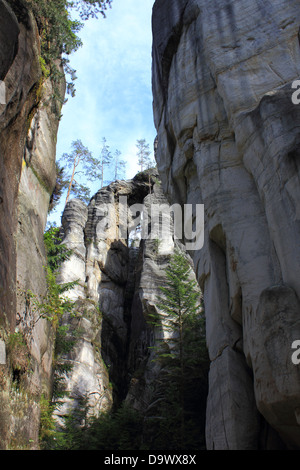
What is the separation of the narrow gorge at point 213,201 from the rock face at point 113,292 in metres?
0.81

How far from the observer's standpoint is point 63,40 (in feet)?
47.1

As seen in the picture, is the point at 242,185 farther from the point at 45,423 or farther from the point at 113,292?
the point at 113,292

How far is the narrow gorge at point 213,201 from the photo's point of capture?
8211 mm

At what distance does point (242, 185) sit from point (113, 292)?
54.2 feet

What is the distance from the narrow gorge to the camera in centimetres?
821

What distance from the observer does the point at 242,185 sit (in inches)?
430

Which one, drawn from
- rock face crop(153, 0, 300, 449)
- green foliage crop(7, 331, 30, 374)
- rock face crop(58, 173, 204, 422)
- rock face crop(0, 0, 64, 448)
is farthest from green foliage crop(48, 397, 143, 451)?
rock face crop(153, 0, 300, 449)

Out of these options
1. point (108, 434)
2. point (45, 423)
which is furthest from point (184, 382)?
point (45, 423)

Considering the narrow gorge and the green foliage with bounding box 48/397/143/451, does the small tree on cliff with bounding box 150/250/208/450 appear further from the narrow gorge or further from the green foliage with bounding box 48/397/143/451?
the green foliage with bounding box 48/397/143/451

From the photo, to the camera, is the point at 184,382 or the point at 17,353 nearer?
the point at 17,353

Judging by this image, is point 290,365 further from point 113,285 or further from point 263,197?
point 113,285

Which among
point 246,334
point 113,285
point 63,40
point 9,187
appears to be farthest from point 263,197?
point 113,285

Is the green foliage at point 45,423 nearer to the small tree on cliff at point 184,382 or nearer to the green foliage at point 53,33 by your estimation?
the small tree on cliff at point 184,382

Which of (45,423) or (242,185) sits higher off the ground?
(242,185)
